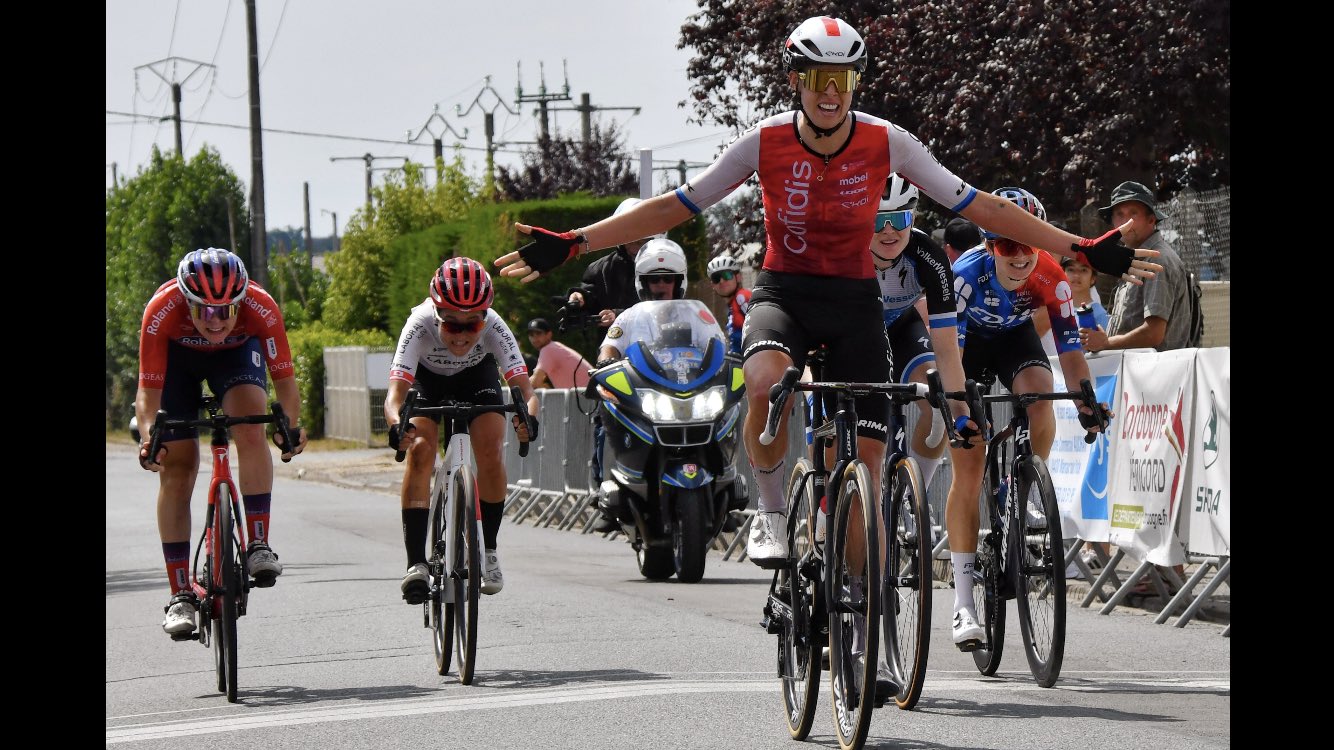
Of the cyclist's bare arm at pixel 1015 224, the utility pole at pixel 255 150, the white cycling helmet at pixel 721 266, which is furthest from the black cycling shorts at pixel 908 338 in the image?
the utility pole at pixel 255 150

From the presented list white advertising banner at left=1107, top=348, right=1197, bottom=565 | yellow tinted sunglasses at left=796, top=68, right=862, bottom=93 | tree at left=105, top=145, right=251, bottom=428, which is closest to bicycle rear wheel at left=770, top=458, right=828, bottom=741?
yellow tinted sunglasses at left=796, top=68, right=862, bottom=93

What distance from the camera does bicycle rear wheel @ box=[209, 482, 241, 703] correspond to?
8375 millimetres

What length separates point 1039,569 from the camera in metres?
8.06

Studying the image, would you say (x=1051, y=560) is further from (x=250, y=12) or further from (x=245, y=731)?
(x=250, y=12)

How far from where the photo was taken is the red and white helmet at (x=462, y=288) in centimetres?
929

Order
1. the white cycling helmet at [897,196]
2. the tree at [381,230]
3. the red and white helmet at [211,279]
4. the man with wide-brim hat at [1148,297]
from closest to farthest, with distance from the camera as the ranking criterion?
the white cycling helmet at [897,196] → the red and white helmet at [211,279] → the man with wide-brim hat at [1148,297] → the tree at [381,230]

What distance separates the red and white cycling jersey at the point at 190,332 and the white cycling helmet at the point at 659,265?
478 cm

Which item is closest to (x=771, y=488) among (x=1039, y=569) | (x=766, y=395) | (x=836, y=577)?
(x=766, y=395)

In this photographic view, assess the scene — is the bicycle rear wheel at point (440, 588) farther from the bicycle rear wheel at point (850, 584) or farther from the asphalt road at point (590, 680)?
the bicycle rear wheel at point (850, 584)

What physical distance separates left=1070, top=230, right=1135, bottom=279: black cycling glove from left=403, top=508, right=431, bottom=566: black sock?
147 inches

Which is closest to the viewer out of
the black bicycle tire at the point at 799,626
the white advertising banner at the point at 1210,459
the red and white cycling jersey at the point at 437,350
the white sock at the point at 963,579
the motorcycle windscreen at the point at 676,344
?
the black bicycle tire at the point at 799,626

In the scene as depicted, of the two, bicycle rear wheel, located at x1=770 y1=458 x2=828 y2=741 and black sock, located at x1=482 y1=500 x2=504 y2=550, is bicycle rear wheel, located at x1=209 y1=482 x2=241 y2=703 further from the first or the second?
bicycle rear wheel, located at x1=770 y1=458 x2=828 y2=741

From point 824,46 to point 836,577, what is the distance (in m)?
1.83

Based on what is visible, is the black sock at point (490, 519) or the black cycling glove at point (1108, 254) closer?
the black cycling glove at point (1108, 254)
